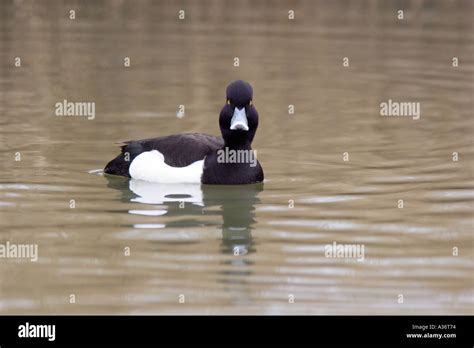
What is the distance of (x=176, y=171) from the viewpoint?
13625mm

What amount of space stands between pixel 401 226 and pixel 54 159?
5.19 meters

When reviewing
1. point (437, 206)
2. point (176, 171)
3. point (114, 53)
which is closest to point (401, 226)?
point (437, 206)

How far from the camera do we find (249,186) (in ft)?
44.5

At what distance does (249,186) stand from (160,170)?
1.11m

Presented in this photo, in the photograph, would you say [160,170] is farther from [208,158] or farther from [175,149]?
[208,158]

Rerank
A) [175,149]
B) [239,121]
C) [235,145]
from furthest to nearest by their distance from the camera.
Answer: [175,149] < [235,145] < [239,121]

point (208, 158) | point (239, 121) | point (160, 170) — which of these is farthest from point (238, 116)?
point (160, 170)

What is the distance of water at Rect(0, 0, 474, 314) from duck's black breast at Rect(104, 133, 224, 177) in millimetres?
279

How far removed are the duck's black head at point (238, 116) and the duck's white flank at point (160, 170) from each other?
50cm

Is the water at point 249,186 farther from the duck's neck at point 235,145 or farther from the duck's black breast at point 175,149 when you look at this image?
the duck's neck at point 235,145

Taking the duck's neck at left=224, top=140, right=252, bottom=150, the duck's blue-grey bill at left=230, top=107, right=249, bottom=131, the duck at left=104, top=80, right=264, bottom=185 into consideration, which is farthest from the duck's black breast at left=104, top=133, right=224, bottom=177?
the duck's blue-grey bill at left=230, top=107, right=249, bottom=131

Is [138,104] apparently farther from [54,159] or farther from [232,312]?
[232,312]

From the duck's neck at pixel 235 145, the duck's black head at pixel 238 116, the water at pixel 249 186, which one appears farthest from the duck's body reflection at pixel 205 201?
the duck's black head at pixel 238 116

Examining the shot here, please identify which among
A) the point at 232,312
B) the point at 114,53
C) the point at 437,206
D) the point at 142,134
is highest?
the point at 114,53
